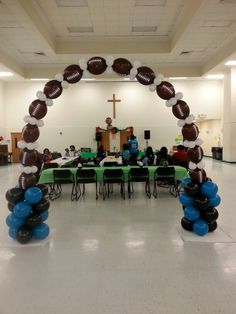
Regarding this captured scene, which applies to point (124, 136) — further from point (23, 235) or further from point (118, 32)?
point (23, 235)

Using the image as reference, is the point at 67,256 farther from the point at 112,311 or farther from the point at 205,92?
the point at 205,92

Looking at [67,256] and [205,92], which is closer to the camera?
[67,256]

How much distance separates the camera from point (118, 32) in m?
10.1

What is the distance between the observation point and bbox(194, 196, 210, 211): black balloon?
404 centimetres

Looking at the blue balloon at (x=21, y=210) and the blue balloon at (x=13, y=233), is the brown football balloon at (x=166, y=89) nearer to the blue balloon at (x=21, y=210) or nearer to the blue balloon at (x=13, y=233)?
the blue balloon at (x=21, y=210)

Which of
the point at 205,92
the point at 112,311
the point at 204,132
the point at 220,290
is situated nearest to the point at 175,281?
the point at 220,290

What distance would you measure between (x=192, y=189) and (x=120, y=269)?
1.73 metres

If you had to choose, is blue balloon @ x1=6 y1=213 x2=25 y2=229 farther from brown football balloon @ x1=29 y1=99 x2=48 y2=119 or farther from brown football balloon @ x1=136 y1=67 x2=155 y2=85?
brown football balloon @ x1=136 y1=67 x2=155 y2=85

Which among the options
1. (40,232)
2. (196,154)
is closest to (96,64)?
(196,154)

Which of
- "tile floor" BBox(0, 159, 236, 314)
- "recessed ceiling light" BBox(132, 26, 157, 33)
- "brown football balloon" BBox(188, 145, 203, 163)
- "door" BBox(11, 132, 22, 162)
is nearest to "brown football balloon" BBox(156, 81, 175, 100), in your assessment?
"brown football balloon" BBox(188, 145, 203, 163)

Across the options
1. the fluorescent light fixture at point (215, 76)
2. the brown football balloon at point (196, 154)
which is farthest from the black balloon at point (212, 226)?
the fluorescent light fixture at point (215, 76)

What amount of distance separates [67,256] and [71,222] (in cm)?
142

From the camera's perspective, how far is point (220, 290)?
107 inches

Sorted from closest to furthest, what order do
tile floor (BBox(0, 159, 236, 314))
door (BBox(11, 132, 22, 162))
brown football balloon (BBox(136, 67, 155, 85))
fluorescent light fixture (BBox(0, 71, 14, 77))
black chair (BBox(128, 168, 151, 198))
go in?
1. tile floor (BBox(0, 159, 236, 314))
2. brown football balloon (BBox(136, 67, 155, 85))
3. black chair (BBox(128, 168, 151, 198))
4. fluorescent light fixture (BBox(0, 71, 14, 77))
5. door (BBox(11, 132, 22, 162))
